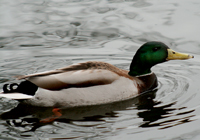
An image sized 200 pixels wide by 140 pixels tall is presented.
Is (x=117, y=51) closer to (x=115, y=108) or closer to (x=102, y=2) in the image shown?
→ (x=115, y=108)

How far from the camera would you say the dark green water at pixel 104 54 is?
207 inches

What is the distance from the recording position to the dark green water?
525 centimetres

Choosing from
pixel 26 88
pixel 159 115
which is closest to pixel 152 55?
pixel 159 115

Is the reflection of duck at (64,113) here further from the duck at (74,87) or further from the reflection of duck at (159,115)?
A: the reflection of duck at (159,115)

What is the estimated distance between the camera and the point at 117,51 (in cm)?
878

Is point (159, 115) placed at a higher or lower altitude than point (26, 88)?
lower

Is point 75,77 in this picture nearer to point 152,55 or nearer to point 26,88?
point 26,88

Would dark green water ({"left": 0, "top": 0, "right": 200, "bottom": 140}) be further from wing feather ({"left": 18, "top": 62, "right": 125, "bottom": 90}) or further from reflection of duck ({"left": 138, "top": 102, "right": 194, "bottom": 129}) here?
wing feather ({"left": 18, "top": 62, "right": 125, "bottom": 90})

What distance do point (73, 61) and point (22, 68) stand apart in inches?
42.7

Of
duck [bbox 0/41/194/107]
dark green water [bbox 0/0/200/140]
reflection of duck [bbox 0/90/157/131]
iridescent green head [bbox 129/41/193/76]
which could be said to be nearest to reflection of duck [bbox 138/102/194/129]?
dark green water [bbox 0/0/200/140]

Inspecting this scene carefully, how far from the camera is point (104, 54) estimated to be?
8.62 m

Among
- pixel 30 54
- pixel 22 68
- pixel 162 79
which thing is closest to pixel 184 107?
pixel 162 79

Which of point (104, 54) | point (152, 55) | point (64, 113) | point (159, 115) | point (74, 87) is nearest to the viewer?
point (159, 115)

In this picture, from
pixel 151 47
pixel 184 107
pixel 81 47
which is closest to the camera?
pixel 184 107
